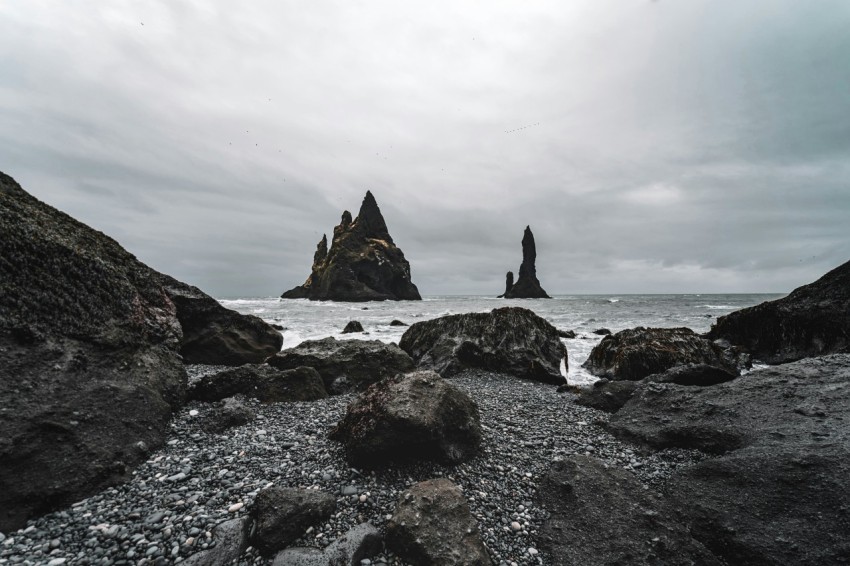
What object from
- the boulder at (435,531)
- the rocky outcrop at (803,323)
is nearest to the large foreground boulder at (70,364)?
the boulder at (435,531)

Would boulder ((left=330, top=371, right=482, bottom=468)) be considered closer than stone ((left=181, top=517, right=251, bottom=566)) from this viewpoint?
No

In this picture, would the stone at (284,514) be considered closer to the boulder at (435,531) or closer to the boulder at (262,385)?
the boulder at (435,531)

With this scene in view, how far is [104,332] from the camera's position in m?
5.91

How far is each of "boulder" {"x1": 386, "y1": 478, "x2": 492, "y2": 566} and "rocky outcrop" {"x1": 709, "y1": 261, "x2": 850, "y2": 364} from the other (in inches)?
658

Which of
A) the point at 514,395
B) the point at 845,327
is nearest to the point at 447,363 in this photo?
the point at 514,395

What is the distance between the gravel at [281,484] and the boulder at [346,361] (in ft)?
7.29

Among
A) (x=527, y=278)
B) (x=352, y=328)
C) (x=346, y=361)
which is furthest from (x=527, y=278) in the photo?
(x=346, y=361)

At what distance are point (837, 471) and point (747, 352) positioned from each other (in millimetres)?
13855

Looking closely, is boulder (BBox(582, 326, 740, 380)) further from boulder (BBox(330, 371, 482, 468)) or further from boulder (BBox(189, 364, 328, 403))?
boulder (BBox(189, 364, 328, 403))

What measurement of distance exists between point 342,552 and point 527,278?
13429cm

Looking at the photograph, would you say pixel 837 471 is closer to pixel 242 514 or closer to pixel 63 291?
pixel 242 514

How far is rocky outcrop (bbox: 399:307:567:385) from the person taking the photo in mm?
12211

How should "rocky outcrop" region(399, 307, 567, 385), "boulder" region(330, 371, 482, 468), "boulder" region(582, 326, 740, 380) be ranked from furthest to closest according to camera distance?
"boulder" region(582, 326, 740, 380)
"rocky outcrop" region(399, 307, 567, 385)
"boulder" region(330, 371, 482, 468)

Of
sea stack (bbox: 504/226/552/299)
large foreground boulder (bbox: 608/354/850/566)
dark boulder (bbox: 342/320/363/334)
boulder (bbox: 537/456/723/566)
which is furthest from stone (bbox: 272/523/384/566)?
sea stack (bbox: 504/226/552/299)
